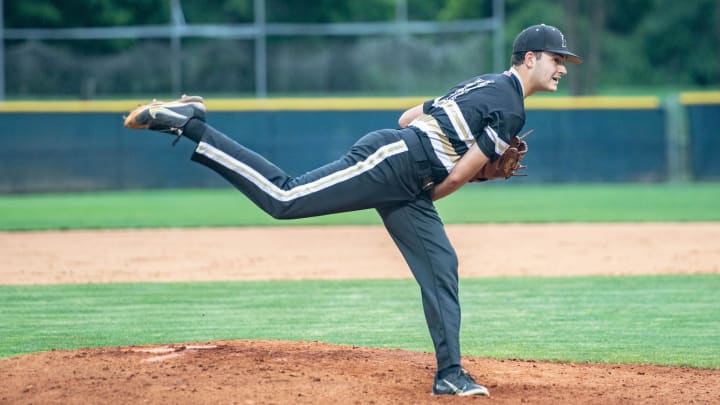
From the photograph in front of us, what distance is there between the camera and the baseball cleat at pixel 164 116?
469 centimetres

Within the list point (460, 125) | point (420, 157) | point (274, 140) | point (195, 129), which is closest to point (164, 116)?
point (195, 129)

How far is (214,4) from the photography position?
30609mm

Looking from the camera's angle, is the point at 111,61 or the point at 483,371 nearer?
the point at 483,371

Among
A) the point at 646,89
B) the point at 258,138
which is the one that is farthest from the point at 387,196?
the point at 646,89

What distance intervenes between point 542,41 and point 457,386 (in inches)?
66.6

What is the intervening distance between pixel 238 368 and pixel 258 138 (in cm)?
1529

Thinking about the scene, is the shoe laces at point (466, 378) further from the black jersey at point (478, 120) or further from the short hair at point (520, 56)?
the short hair at point (520, 56)

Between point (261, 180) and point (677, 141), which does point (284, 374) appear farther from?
point (677, 141)

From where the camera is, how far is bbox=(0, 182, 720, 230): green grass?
1477 cm

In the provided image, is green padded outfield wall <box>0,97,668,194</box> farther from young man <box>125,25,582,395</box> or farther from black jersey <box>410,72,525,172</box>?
black jersey <box>410,72,525,172</box>

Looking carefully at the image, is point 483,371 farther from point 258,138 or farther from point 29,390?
point 258,138

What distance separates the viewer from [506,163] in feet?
16.5

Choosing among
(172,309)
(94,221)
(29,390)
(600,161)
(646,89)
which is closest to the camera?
(29,390)

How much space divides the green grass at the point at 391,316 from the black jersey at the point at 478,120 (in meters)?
1.83
